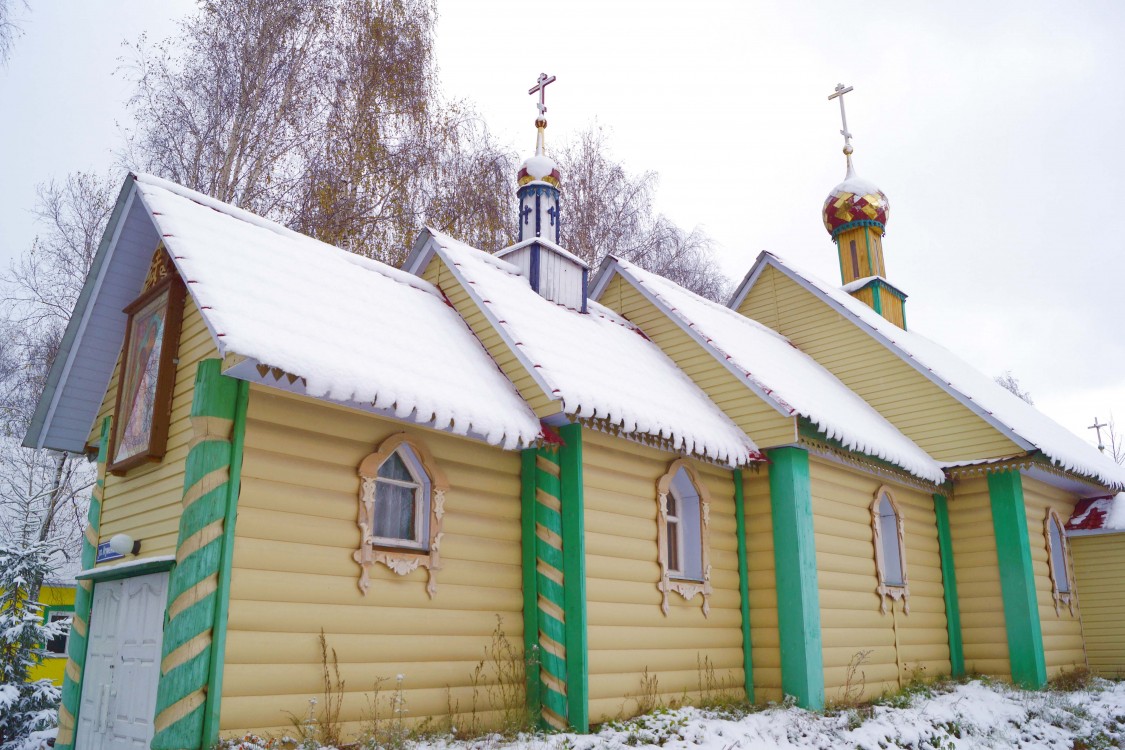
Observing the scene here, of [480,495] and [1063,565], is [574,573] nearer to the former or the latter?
[480,495]

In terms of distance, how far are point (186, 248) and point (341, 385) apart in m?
1.72

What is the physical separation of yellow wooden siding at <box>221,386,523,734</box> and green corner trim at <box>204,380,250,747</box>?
0.07 meters

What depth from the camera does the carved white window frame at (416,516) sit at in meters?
7.13

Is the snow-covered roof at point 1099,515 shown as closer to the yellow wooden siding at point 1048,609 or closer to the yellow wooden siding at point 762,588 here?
the yellow wooden siding at point 1048,609

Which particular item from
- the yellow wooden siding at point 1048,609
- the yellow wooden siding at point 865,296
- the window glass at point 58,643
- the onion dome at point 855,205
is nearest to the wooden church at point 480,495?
the yellow wooden siding at point 1048,609

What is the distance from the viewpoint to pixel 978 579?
42.2ft

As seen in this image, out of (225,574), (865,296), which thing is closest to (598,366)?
(225,574)

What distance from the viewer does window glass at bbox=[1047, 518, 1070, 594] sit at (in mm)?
14039

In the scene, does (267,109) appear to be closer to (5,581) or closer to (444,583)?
(5,581)

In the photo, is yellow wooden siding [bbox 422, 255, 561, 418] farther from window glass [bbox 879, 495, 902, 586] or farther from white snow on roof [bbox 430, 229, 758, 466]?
window glass [bbox 879, 495, 902, 586]

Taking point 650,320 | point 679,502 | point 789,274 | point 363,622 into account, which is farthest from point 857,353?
point 363,622

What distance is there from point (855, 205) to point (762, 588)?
10.9 metres

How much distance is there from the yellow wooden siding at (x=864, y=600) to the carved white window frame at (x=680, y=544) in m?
1.42

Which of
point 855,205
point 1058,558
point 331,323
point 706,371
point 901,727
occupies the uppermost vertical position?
point 855,205
